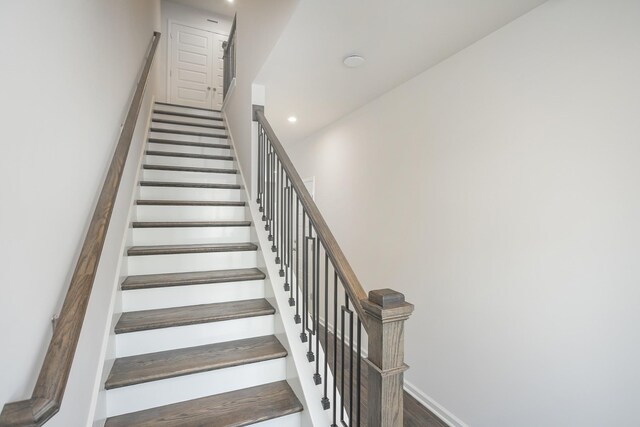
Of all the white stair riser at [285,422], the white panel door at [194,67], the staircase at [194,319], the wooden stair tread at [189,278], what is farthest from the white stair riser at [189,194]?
the white panel door at [194,67]

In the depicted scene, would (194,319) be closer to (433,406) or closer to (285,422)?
(285,422)

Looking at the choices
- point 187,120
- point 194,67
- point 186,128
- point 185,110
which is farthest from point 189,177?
point 194,67

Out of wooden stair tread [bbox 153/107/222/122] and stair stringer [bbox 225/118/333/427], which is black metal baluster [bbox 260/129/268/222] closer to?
stair stringer [bbox 225/118/333/427]

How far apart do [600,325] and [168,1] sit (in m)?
6.98

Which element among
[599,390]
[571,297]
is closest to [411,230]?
[571,297]

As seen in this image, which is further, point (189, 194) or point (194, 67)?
point (194, 67)

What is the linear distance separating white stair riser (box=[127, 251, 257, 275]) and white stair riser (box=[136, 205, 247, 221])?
0.50 meters

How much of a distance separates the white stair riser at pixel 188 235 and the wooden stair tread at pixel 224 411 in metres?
1.20

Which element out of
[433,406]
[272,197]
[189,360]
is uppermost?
[272,197]

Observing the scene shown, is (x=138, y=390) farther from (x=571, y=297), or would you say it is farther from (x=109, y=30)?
(x=571, y=297)

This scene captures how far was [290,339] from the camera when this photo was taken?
1743mm

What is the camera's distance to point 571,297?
1546mm

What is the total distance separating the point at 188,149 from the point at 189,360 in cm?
239

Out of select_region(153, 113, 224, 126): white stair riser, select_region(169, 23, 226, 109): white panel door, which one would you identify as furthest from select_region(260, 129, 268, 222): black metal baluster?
select_region(169, 23, 226, 109): white panel door
